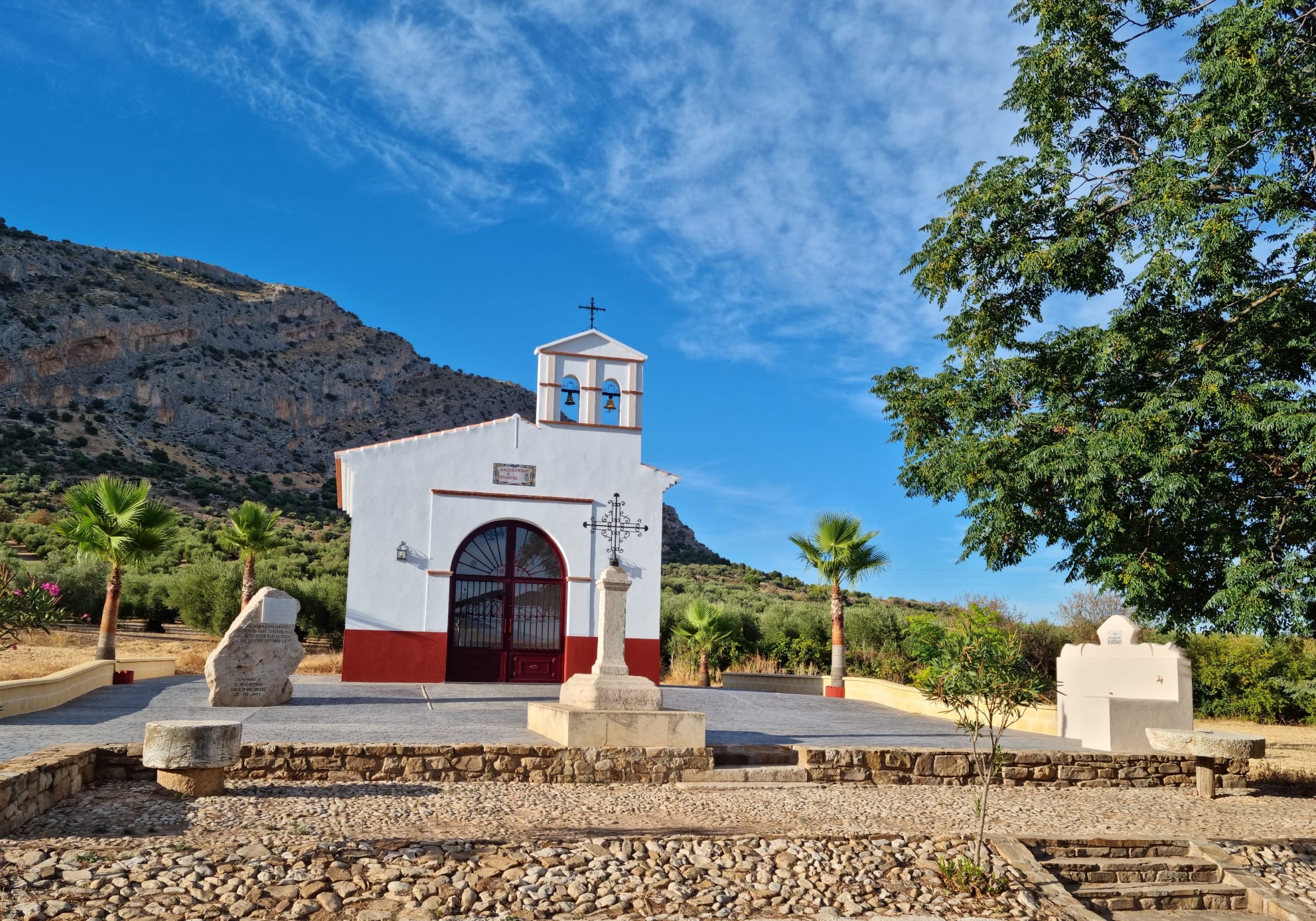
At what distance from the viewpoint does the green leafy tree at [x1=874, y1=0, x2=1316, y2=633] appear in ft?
34.8

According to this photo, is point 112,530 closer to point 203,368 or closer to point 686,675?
point 686,675

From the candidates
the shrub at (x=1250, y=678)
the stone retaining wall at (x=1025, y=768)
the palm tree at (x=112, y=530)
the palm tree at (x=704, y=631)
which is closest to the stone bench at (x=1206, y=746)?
the stone retaining wall at (x=1025, y=768)

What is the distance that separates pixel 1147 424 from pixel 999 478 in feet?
6.04

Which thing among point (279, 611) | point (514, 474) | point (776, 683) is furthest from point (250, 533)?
point (776, 683)

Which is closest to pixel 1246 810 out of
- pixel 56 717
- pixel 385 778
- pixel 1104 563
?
pixel 1104 563

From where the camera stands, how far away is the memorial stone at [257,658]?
14055 millimetres

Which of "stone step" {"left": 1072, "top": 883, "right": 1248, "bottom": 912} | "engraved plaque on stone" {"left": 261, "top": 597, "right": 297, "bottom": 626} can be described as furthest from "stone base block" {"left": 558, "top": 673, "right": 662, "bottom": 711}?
"engraved plaque on stone" {"left": 261, "top": 597, "right": 297, "bottom": 626}

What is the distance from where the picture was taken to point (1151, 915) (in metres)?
7.75

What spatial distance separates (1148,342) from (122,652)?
78.8 feet

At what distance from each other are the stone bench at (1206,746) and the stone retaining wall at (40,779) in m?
11.3

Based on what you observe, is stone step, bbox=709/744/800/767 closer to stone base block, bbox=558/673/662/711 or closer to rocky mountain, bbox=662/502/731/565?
stone base block, bbox=558/673/662/711

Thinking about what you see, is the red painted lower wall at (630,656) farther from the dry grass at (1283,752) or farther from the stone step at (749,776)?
the dry grass at (1283,752)

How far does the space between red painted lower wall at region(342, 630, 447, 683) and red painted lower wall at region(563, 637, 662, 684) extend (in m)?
2.56

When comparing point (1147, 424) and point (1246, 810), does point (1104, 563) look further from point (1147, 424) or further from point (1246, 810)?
point (1246, 810)
